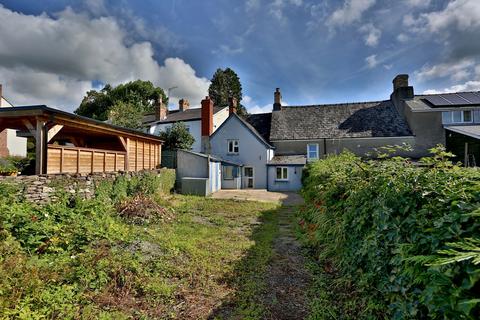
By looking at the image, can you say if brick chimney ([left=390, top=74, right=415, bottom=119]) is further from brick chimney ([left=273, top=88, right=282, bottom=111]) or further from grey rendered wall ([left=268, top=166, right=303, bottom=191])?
grey rendered wall ([left=268, top=166, right=303, bottom=191])

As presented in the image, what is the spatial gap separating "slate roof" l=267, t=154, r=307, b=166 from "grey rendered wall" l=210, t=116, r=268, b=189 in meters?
1.09

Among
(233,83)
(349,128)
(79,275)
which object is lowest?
(79,275)

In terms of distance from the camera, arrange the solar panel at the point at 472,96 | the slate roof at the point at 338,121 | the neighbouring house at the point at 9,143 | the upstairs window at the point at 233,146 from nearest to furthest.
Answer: the solar panel at the point at 472,96 → the slate roof at the point at 338,121 → the upstairs window at the point at 233,146 → the neighbouring house at the point at 9,143

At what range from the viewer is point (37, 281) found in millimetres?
4070

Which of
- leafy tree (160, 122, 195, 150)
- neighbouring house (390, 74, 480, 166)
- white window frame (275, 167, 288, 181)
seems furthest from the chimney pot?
leafy tree (160, 122, 195, 150)

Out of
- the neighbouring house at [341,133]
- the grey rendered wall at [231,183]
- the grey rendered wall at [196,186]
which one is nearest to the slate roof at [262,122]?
the neighbouring house at [341,133]

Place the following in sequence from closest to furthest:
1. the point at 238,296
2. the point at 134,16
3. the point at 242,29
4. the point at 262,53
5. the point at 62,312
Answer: the point at 62,312 → the point at 238,296 → the point at 134,16 → the point at 242,29 → the point at 262,53

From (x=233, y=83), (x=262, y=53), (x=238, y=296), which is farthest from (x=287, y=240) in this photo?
(x=233, y=83)

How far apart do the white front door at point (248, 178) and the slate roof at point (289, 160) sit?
211 cm

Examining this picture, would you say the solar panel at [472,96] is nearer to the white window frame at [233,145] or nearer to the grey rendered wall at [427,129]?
the grey rendered wall at [427,129]

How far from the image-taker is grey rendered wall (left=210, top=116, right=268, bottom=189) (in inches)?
882

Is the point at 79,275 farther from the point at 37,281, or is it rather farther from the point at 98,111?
the point at 98,111

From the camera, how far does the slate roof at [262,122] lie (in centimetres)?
2686

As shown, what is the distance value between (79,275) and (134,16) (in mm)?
10515
